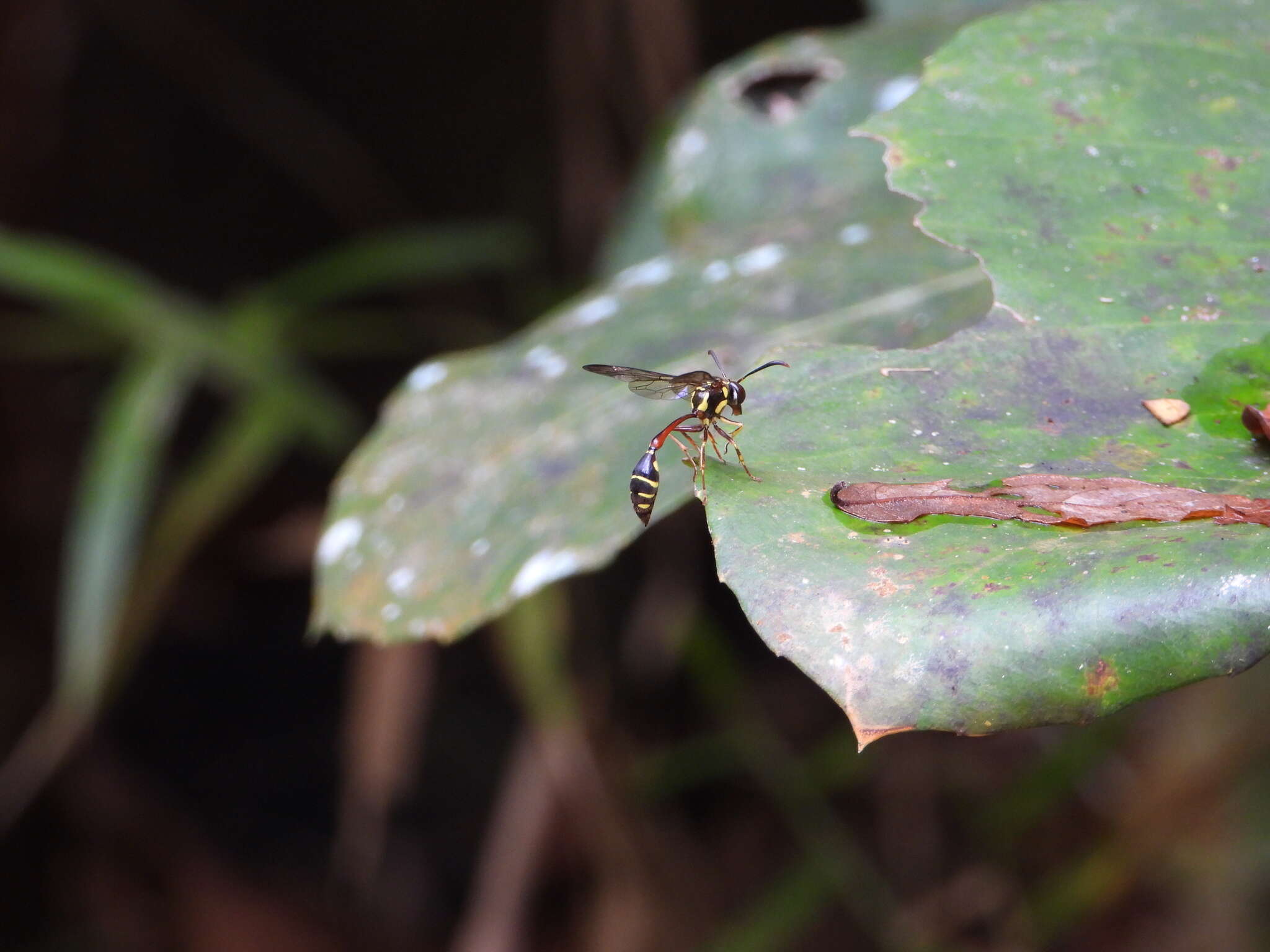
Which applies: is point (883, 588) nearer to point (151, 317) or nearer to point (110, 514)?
point (110, 514)

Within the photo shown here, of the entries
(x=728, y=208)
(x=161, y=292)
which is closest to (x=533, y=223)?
(x=161, y=292)

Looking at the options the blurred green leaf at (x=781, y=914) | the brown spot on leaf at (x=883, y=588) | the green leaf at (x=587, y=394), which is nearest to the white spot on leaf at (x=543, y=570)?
the green leaf at (x=587, y=394)

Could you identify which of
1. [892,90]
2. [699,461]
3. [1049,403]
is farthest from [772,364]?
[892,90]

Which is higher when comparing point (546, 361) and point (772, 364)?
point (772, 364)

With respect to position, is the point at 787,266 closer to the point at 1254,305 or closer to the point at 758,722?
the point at 1254,305

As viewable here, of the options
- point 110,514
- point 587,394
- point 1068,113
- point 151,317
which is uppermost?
point 1068,113

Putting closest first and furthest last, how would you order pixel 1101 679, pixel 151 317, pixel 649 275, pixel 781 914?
1. pixel 1101 679
2. pixel 649 275
3. pixel 151 317
4. pixel 781 914
